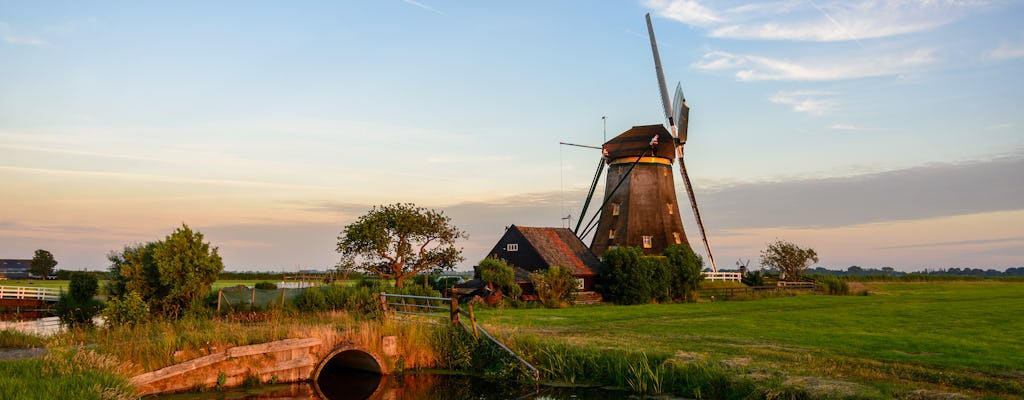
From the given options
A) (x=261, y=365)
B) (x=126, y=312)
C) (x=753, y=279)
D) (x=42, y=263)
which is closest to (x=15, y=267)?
(x=42, y=263)

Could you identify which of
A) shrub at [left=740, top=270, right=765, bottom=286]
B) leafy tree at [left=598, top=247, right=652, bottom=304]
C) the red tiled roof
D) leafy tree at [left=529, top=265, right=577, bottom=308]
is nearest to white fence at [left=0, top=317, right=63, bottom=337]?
leafy tree at [left=529, top=265, right=577, bottom=308]

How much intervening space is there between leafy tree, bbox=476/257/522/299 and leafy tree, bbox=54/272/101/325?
22172 mm

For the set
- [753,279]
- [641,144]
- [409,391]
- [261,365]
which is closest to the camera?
[409,391]

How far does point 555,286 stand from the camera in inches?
1929

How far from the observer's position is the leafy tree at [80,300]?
4025cm

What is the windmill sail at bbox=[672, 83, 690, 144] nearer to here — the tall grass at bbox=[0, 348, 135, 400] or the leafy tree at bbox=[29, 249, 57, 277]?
the tall grass at bbox=[0, 348, 135, 400]

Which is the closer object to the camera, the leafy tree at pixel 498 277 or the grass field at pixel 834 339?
the grass field at pixel 834 339

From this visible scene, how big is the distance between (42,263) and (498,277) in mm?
99560

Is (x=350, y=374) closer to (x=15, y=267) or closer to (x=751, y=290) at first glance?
(x=751, y=290)

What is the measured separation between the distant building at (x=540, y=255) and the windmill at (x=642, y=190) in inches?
228

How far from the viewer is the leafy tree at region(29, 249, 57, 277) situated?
113625 millimetres

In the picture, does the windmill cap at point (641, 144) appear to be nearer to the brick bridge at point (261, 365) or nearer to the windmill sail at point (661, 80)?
the windmill sail at point (661, 80)

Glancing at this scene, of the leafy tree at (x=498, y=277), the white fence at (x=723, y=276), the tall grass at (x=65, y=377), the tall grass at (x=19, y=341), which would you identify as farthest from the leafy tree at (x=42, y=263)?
the tall grass at (x=65, y=377)

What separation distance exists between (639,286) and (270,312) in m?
29.9
